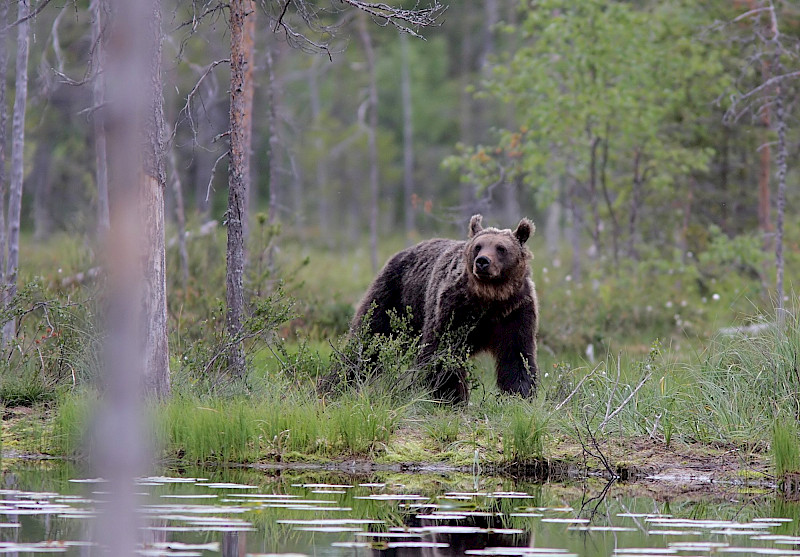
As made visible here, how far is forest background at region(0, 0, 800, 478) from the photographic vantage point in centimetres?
894

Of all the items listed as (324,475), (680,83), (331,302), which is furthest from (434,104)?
(324,475)

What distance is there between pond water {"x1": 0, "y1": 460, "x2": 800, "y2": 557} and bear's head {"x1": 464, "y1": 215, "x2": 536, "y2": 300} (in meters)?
2.40

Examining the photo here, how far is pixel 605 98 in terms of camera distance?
62.1ft

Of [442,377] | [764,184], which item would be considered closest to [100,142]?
[442,377]

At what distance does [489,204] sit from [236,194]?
901cm

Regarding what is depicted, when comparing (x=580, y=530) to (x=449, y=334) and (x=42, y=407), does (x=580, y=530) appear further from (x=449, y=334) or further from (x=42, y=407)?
(x=42, y=407)

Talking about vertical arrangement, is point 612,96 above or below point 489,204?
above

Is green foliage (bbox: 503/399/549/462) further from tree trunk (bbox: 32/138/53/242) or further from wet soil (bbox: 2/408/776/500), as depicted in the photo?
tree trunk (bbox: 32/138/53/242)

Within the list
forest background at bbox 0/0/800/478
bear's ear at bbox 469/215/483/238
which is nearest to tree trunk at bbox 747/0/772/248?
forest background at bbox 0/0/800/478

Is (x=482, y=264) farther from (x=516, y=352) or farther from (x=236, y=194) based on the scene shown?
(x=236, y=194)

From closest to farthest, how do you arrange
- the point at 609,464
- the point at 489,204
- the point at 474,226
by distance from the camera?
1. the point at 609,464
2. the point at 474,226
3. the point at 489,204

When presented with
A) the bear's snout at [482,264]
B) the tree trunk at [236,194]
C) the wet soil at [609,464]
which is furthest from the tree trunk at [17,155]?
the bear's snout at [482,264]

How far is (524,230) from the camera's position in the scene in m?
10.2

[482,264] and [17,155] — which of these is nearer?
[482,264]
